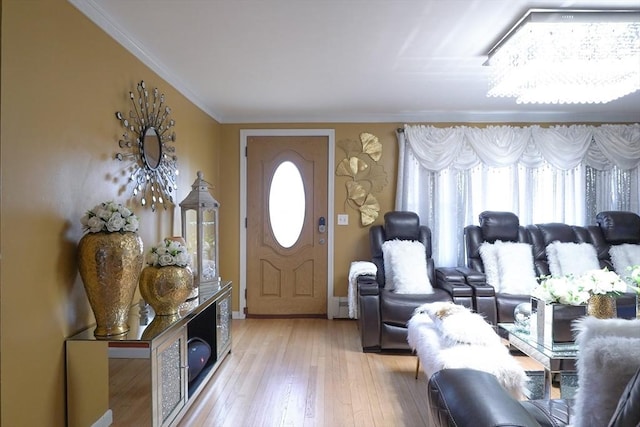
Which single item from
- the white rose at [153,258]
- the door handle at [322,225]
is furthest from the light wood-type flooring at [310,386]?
the door handle at [322,225]

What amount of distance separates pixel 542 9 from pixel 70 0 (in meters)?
2.44

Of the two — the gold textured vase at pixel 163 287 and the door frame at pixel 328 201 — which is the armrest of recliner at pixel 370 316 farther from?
the gold textured vase at pixel 163 287

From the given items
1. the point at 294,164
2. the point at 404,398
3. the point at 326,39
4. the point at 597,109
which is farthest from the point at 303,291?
the point at 597,109

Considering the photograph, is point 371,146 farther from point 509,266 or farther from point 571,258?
point 571,258

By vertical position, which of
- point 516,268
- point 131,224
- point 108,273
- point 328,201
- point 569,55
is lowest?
point 516,268

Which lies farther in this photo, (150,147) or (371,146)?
(371,146)

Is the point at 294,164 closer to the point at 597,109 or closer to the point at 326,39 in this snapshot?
the point at 326,39

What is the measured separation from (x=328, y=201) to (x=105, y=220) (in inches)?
117

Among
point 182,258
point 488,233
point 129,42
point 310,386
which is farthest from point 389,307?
point 129,42

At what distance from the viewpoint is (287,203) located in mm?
4660

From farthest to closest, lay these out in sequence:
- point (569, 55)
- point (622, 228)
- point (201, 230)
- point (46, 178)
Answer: point (622, 228)
point (201, 230)
point (569, 55)
point (46, 178)

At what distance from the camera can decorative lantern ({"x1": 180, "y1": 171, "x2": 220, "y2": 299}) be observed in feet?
9.70

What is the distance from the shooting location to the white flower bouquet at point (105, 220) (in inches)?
74.0

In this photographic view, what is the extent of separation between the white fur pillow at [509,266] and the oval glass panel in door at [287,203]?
80.7 inches
